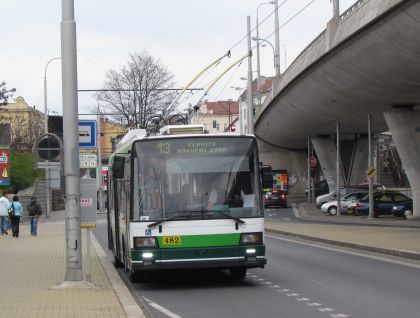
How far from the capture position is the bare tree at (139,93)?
51.7m

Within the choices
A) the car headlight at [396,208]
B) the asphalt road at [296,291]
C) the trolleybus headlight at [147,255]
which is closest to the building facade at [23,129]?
the car headlight at [396,208]

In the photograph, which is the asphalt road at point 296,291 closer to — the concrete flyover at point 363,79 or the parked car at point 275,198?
the concrete flyover at point 363,79

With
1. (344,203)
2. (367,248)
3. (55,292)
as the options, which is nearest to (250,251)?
(55,292)

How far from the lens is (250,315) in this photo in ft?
33.6

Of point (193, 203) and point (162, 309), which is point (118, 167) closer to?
point (193, 203)

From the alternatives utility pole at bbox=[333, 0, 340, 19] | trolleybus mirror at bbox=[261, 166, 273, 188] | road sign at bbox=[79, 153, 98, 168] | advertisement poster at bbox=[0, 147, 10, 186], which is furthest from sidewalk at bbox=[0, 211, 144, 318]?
utility pole at bbox=[333, 0, 340, 19]

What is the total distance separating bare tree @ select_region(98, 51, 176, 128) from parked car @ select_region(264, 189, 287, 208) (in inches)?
576

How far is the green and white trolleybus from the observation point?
12.9m

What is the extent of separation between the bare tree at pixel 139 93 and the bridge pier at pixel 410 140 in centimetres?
1674

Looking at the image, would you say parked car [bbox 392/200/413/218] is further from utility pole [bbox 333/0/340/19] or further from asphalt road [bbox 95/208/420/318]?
asphalt road [bbox 95/208/420/318]

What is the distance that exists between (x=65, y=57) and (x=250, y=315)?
5.50 meters

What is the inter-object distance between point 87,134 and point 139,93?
37.8 metres

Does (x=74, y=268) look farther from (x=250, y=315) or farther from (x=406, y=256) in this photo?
(x=406, y=256)

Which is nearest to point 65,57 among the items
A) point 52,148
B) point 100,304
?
point 52,148
